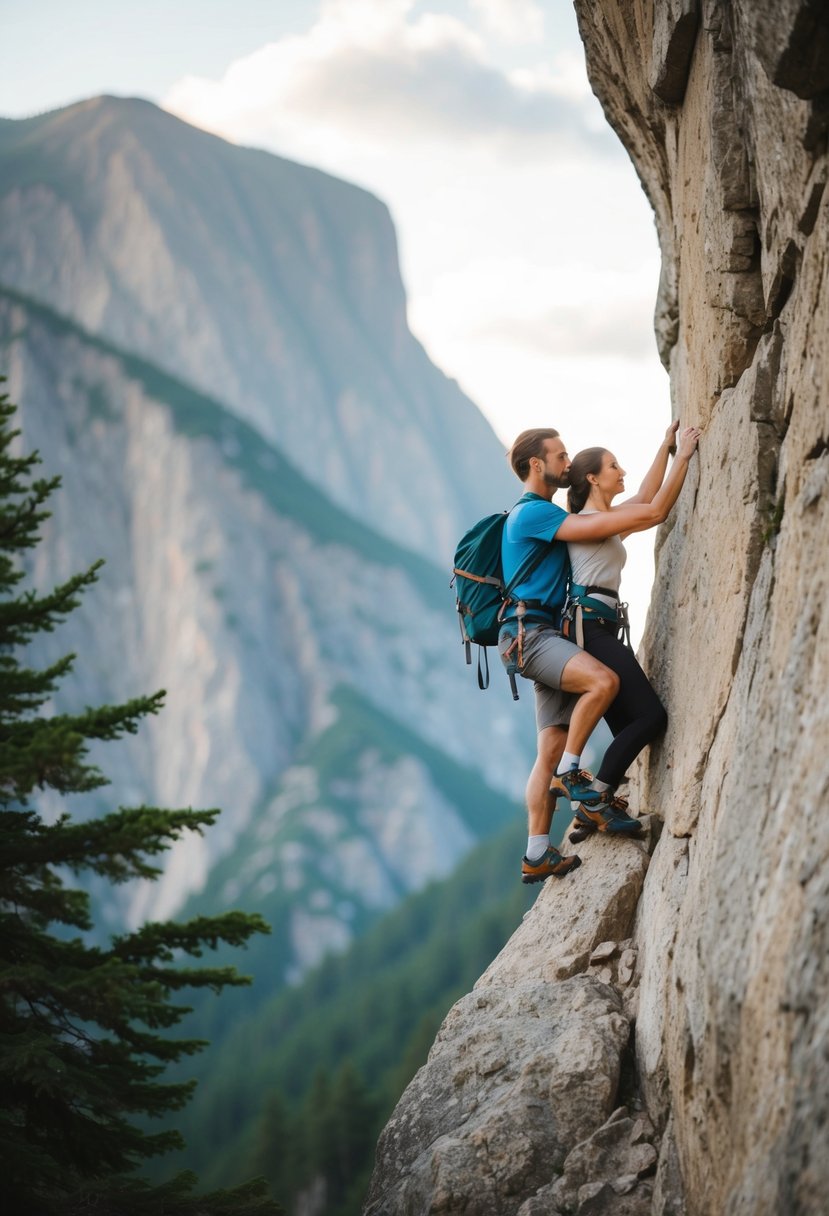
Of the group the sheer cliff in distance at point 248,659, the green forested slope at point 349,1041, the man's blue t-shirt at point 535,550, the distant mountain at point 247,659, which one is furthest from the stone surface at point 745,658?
the sheer cliff in distance at point 248,659

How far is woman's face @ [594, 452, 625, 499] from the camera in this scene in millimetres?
9969

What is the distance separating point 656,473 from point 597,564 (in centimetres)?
85

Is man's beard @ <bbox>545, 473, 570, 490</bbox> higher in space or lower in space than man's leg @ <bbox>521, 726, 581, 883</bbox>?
higher

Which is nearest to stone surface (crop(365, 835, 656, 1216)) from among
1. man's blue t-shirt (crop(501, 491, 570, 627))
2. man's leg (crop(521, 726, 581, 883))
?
man's leg (crop(521, 726, 581, 883))

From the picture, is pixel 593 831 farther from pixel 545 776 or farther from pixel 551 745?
pixel 551 745

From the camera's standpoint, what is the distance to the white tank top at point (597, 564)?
9.73 m

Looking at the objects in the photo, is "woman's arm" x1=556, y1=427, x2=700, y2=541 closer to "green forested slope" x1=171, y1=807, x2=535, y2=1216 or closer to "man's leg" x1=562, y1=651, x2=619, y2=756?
"man's leg" x1=562, y1=651, x2=619, y2=756

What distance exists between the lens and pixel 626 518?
9344 millimetres

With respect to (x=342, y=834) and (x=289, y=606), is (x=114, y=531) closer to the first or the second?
(x=289, y=606)

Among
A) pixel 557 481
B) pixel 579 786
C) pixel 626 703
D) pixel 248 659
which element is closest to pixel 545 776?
pixel 579 786

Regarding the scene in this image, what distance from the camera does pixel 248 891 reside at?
448 feet

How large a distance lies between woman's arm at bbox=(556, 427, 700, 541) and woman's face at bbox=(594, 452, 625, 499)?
0.41 meters

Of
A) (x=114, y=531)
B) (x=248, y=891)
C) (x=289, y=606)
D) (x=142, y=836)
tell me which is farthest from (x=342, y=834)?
(x=142, y=836)

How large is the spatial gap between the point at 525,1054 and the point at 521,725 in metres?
184
